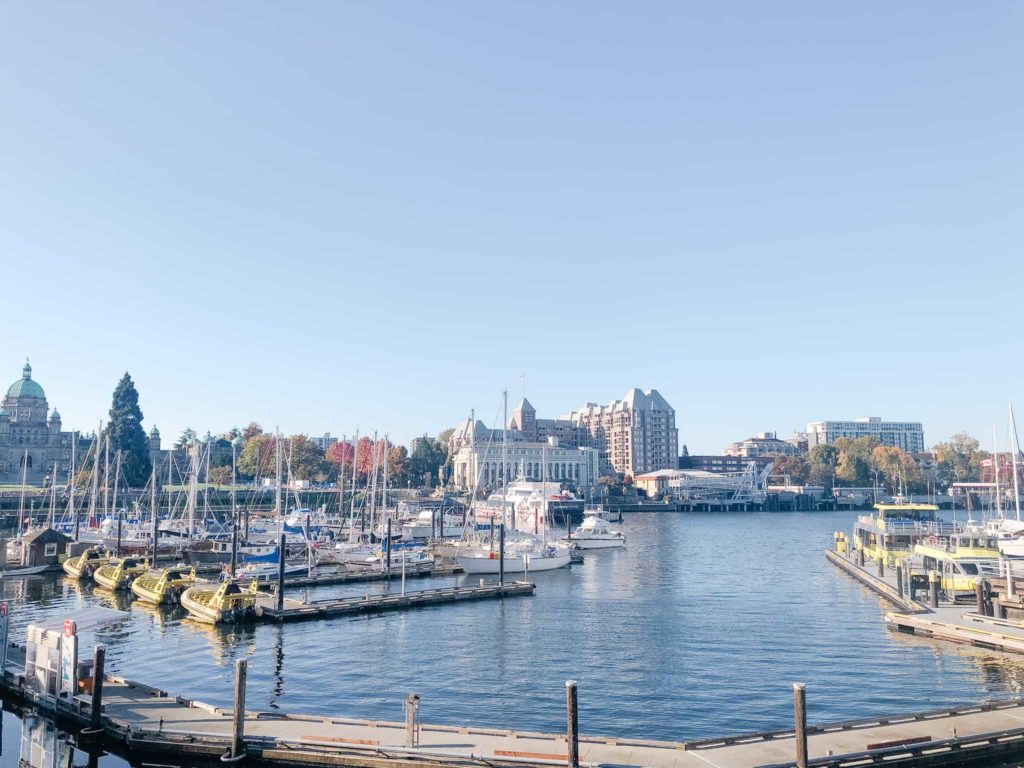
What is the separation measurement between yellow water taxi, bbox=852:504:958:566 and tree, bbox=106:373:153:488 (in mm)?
139884

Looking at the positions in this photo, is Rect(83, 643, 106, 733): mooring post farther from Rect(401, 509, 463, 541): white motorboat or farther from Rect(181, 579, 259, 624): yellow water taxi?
Answer: Rect(401, 509, 463, 541): white motorboat

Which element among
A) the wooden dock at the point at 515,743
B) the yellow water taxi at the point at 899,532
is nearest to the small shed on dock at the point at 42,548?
the wooden dock at the point at 515,743

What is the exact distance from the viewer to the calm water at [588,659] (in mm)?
35875

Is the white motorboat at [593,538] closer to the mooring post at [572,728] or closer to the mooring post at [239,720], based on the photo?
the mooring post at [239,720]

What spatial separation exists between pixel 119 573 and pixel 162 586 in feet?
33.6

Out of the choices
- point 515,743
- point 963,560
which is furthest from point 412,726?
point 963,560

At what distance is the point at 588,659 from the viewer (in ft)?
150

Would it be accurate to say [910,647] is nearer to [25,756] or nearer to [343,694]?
[343,694]

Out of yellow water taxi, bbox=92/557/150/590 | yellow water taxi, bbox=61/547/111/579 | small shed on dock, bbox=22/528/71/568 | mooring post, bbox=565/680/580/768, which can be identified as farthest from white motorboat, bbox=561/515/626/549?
mooring post, bbox=565/680/580/768

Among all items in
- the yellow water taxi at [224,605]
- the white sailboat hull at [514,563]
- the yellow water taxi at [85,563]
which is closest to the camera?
the yellow water taxi at [224,605]

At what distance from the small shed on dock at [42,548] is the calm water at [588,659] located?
6399 mm

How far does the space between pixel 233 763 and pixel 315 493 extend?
173 m

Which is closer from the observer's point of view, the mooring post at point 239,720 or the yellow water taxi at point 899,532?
the mooring post at point 239,720

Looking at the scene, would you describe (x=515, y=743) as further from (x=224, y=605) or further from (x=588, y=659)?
(x=224, y=605)
